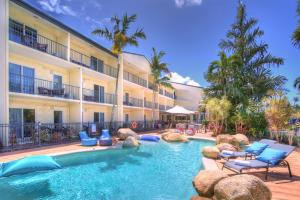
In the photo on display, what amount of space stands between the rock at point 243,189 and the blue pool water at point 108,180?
179 cm

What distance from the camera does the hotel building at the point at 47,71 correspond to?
39.8 ft

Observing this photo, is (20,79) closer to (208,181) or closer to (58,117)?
(58,117)

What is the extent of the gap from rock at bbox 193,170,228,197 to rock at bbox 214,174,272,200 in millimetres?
639

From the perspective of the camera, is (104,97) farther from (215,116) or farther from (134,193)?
(134,193)

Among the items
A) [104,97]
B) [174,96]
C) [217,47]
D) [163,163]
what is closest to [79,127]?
[104,97]

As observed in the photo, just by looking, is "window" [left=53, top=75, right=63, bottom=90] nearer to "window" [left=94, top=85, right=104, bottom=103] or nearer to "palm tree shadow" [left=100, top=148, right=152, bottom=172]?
"window" [left=94, top=85, right=104, bottom=103]

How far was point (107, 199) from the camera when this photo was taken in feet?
19.3

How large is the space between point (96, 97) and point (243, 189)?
19069 millimetres

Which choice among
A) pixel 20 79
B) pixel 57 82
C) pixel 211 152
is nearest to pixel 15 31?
pixel 20 79

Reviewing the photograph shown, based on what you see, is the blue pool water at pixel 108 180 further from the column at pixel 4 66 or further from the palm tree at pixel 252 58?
the palm tree at pixel 252 58

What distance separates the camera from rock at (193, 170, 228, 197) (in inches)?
209

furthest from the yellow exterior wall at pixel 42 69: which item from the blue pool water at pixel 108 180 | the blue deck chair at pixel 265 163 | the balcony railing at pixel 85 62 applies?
the blue deck chair at pixel 265 163

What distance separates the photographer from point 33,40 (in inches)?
571

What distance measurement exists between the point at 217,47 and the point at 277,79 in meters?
7.59
